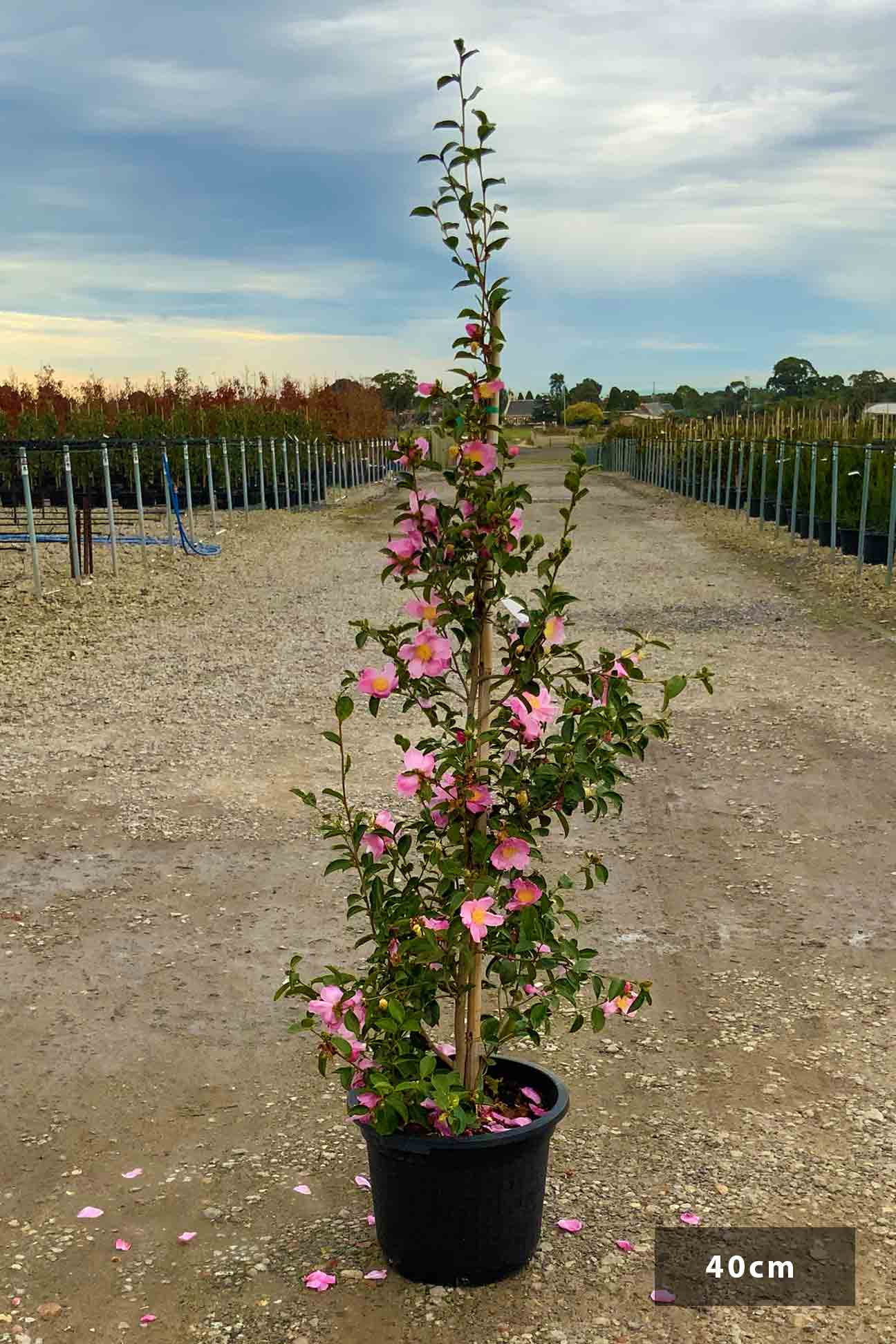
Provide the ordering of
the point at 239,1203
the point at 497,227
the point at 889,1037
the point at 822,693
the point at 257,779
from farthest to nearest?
the point at 822,693, the point at 257,779, the point at 889,1037, the point at 239,1203, the point at 497,227

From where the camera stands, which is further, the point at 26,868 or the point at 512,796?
the point at 26,868

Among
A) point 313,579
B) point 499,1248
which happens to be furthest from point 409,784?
point 313,579

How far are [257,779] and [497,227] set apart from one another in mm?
4493

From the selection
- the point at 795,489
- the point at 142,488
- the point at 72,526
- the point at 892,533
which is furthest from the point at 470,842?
the point at 142,488

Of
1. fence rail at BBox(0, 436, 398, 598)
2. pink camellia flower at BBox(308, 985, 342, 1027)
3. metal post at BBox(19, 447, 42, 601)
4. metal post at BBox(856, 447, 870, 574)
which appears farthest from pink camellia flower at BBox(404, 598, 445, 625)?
metal post at BBox(856, 447, 870, 574)

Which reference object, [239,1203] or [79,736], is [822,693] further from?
[239,1203]

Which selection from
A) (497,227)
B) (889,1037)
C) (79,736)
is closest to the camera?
(497,227)

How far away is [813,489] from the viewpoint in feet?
59.7

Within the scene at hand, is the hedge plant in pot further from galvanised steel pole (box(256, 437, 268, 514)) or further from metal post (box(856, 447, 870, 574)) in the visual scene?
galvanised steel pole (box(256, 437, 268, 514))

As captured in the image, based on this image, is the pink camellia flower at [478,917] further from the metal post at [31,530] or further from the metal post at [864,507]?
the metal post at [864,507]

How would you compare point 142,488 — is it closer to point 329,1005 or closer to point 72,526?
point 72,526

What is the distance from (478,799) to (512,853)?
0.14 metres

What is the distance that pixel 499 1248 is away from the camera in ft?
9.53

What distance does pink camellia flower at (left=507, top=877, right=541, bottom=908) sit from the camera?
2.84 m
